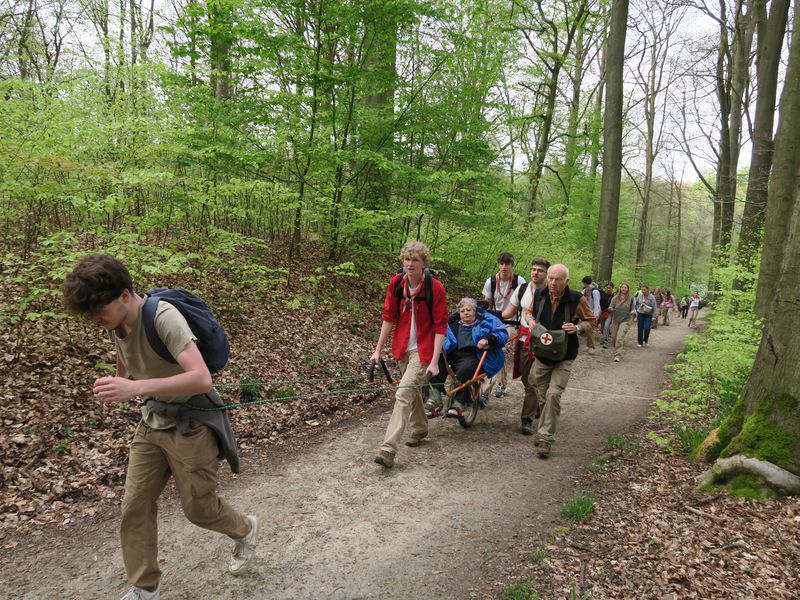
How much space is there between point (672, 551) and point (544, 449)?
2185mm

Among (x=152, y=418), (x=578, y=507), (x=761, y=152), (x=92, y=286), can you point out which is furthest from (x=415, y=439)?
(x=761, y=152)

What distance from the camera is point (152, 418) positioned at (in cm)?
279

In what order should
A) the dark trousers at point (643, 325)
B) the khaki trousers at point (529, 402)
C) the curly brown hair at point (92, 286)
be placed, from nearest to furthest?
the curly brown hair at point (92, 286)
the khaki trousers at point (529, 402)
the dark trousers at point (643, 325)

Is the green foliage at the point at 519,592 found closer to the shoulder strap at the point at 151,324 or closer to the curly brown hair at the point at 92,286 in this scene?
the shoulder strap at the point at 151,324

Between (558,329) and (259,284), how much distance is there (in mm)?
5594

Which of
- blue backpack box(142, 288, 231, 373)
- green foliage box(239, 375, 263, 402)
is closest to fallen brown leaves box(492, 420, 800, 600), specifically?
blue backpack box(142, 288, 231, 373)

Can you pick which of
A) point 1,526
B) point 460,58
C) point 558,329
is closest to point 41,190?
point 1,526

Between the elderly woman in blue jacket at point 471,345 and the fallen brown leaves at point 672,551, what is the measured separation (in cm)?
225

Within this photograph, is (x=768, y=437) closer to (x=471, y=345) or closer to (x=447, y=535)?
(x=447, y=535)

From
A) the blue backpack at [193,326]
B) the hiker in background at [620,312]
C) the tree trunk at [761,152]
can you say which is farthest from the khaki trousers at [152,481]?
the hiker in background at [620,312]

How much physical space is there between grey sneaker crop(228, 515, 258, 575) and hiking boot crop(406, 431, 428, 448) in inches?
102

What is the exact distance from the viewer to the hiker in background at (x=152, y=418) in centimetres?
234

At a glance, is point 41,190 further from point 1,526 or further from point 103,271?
point 103,271

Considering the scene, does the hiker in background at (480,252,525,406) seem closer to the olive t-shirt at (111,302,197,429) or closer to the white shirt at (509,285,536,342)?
the white shirt at (509,285,536,342)
